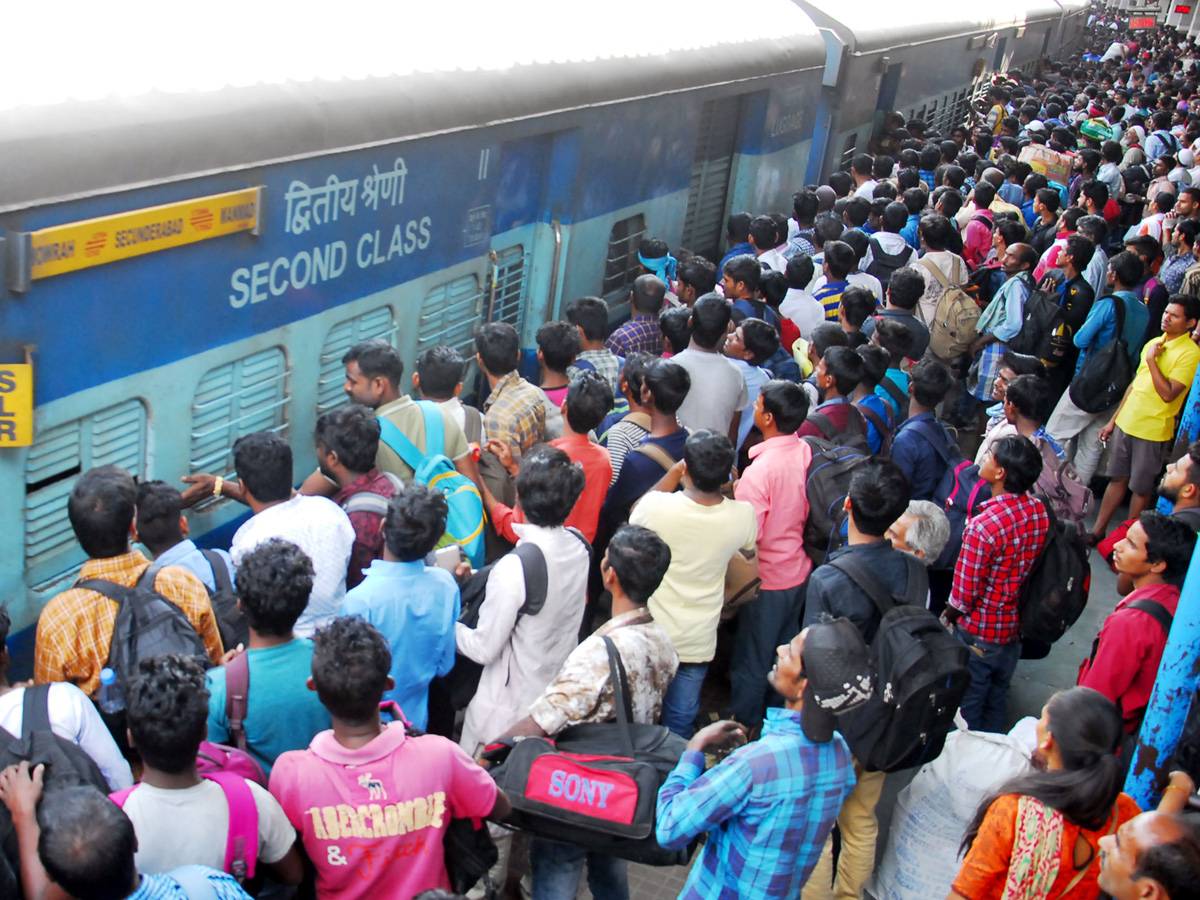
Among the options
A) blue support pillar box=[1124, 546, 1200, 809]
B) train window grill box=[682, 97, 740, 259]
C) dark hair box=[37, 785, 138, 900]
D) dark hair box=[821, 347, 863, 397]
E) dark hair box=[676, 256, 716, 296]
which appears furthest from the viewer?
train window grill box=[682, 97, 740, 259]

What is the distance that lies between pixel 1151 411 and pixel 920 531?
2.48m

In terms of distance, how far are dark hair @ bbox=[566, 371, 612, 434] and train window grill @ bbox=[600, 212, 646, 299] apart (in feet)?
7.73

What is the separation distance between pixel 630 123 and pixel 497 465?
248cm

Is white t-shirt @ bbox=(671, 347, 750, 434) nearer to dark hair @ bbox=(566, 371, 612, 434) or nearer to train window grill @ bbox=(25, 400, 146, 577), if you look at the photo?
dark hair @ bbox=(566, 371, 612, 434)

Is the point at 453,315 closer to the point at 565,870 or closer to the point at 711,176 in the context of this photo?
the point at 565,870

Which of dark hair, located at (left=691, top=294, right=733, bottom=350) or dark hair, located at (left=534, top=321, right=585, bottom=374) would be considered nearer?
dark hair, located at (left=534, top=321, right=585, bottom=374)

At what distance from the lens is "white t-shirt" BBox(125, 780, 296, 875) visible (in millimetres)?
2061

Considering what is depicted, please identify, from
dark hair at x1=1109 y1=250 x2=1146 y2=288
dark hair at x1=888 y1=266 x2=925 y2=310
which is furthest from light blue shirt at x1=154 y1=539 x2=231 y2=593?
dark hair at x1=1109 y1=250 x2=1146 y2=288

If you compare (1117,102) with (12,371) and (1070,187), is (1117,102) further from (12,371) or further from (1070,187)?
(12,371)

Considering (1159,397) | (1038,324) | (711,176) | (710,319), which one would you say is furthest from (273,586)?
(711,176)

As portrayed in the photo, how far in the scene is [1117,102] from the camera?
15250 millimetres

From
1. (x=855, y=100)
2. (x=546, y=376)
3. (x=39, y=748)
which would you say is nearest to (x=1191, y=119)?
(x=855, y=100)

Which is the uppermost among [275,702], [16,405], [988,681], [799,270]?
[16,405]

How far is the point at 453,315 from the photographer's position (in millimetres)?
4707
